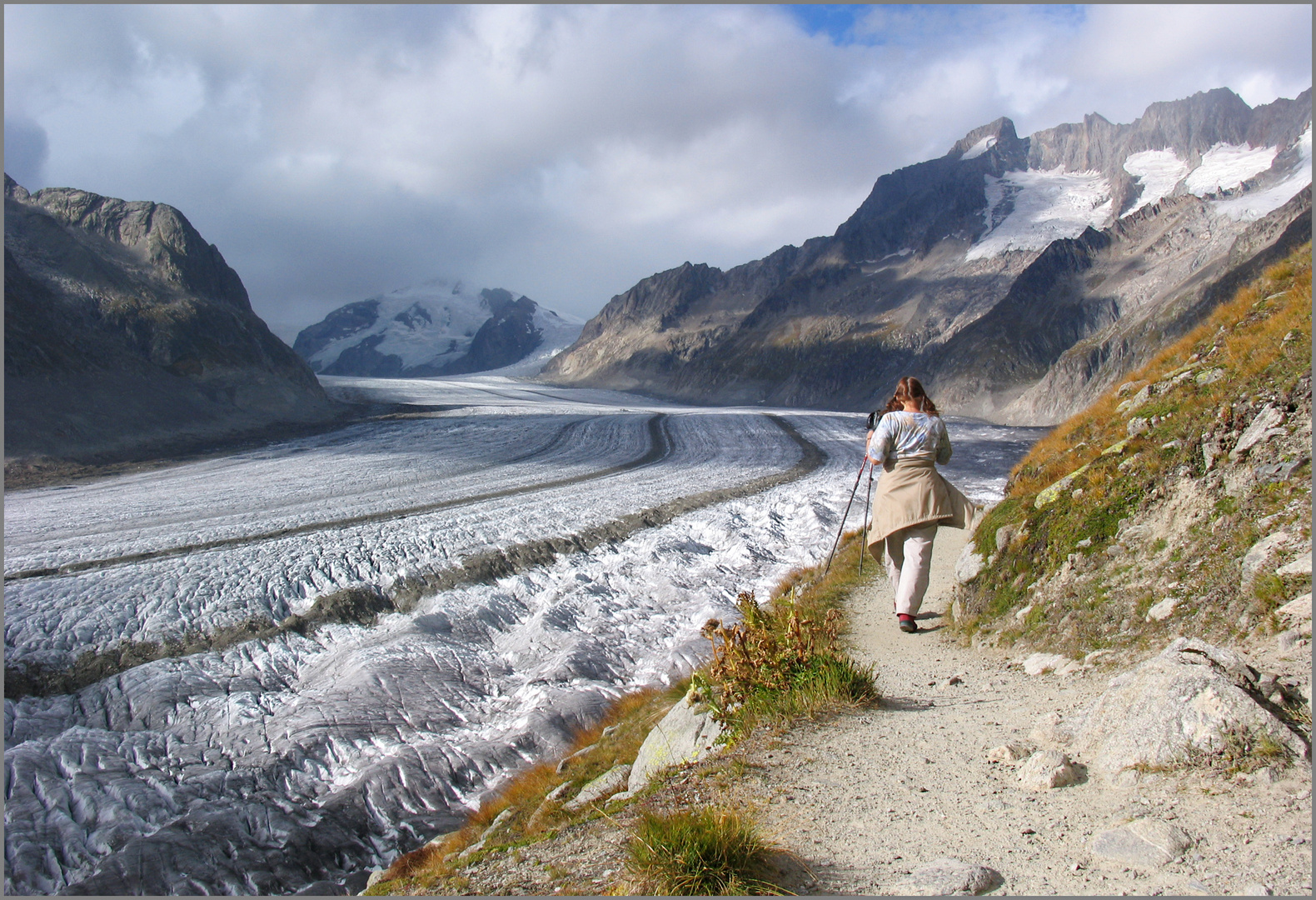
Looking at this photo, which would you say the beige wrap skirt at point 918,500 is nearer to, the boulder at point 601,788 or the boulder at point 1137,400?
the boulder at point 1137,400

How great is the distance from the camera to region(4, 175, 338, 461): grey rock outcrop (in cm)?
3766

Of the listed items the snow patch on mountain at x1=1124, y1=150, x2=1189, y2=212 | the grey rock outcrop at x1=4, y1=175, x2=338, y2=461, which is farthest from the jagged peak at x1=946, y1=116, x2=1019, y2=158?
the grey rock outcrop at x1=4, y1=175, x2=338, y2=461

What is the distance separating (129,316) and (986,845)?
64.2 m

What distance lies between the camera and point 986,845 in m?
3.20

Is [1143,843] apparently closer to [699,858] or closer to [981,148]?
[699,858]

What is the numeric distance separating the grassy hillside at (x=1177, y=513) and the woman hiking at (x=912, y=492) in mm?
762

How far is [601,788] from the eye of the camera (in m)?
5.87

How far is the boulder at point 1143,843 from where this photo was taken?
2805 mm

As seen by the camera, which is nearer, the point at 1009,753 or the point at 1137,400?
the point at 1009,753

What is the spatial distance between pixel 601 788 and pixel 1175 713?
13.8ft

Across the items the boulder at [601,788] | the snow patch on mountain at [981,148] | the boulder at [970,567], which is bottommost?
the boulder at [601,788]

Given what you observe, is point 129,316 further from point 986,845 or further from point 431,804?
point 986,845

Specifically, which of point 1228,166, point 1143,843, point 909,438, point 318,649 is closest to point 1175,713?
point 1143,843

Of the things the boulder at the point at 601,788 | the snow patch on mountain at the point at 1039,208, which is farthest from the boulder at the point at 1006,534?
the snow patch on mountain at the point at 1039,208
